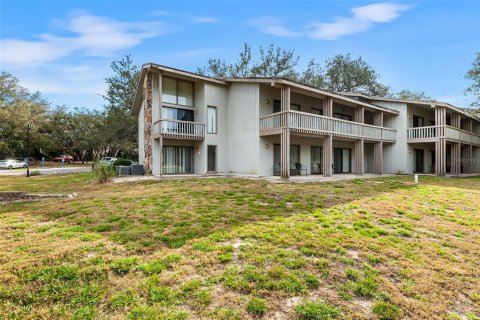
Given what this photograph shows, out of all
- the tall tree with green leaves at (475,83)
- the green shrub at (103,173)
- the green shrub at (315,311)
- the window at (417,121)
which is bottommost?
the green shrub at (315,311)

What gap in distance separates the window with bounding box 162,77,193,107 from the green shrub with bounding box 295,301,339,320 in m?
15.7

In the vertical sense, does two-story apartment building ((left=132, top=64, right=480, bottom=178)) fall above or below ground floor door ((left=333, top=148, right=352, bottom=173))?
above

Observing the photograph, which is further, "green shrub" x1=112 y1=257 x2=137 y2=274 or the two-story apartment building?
the two-story apartment building

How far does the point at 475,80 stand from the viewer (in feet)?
80.6

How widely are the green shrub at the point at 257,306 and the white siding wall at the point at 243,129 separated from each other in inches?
525

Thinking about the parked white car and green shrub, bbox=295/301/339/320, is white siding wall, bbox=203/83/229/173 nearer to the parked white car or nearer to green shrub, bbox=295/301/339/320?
green shrub, bbox=295/301/339/320

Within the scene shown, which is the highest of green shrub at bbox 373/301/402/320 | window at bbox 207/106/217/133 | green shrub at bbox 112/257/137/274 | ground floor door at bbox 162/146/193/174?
window at bbox 207/106/217/133

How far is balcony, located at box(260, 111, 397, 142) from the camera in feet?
52.1

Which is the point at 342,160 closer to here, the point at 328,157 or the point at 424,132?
the point at 328,157

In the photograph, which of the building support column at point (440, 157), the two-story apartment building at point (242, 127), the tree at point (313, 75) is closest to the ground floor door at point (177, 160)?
the two-story apartment building at point (242, 127)

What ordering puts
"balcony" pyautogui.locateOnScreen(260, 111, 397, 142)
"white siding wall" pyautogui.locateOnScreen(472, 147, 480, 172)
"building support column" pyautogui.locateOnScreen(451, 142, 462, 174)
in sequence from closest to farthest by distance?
1. "balcony" pyautogui.locateOnScreen(260, 111, 397, 142)
2. "building support column" pyautogui.locateOnScreen(451, 142, 462, 174)
3. "white siding wall" pyautogui.locateOnScreen(472, 147, 480, 172)

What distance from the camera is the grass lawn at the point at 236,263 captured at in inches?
135

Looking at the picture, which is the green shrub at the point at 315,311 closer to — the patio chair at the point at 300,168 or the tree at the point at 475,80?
the patio chair at the point at 300,168

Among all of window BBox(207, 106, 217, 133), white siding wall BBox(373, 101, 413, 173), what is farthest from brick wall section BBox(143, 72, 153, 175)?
white siding wall BBox(373, 101, 413, 173)
